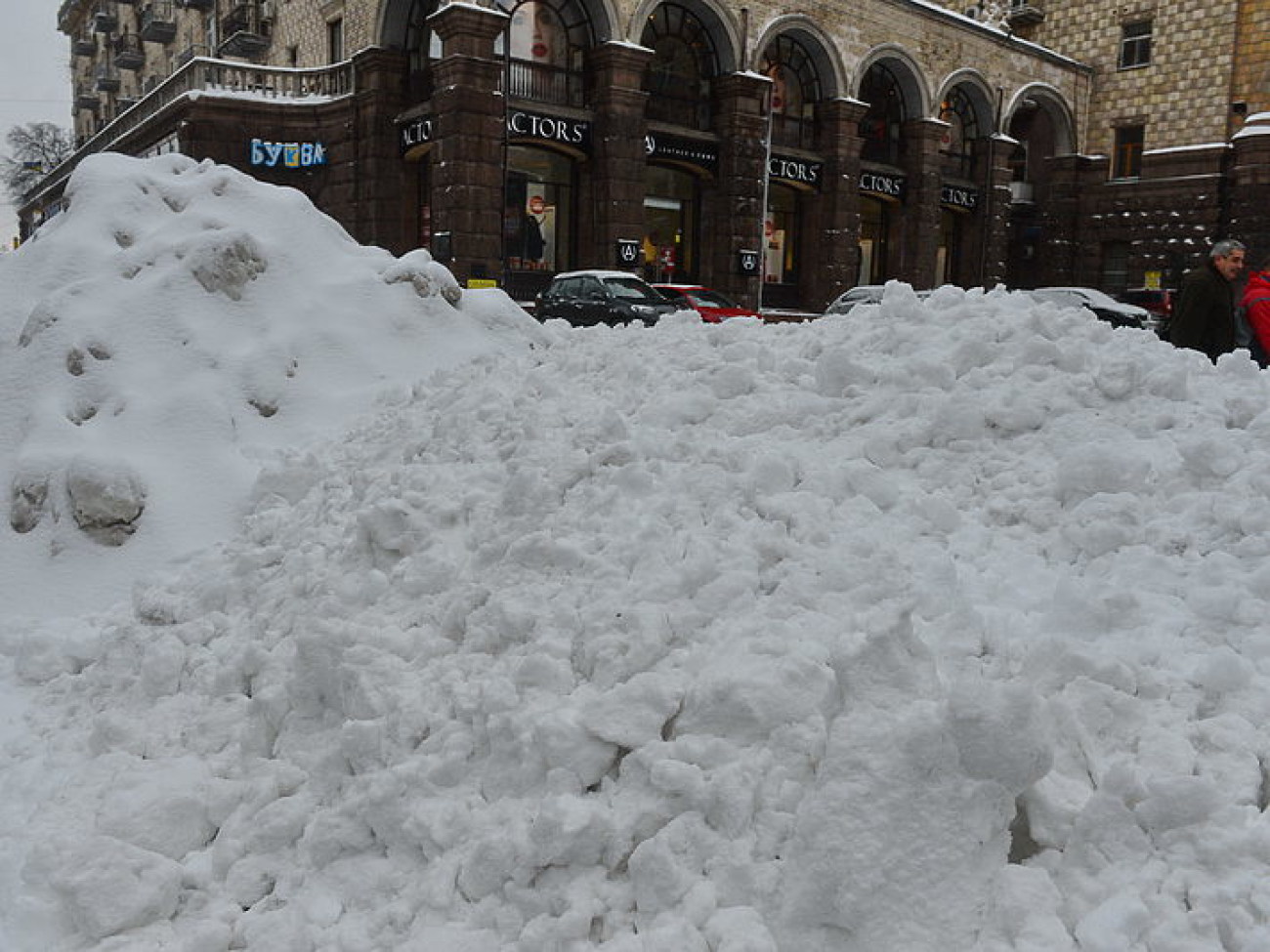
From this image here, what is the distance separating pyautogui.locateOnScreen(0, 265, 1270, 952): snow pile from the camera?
7.29ft

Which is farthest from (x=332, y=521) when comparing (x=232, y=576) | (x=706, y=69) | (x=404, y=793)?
(x=706, y=69)

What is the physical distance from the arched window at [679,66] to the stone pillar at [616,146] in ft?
6.69

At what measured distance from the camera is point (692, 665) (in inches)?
110

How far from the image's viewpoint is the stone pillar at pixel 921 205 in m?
29.9

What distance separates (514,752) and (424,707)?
382 mm

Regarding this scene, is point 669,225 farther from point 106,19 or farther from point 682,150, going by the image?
point 106,19

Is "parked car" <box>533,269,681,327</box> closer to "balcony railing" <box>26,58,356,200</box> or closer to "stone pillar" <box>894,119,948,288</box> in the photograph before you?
"balcony railing" <box>26,58,356,200</box>

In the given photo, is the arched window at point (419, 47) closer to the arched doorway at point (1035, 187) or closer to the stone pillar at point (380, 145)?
the stone pillar at point (380, 145)

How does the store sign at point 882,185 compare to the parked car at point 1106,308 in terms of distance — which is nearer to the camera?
the parked car at point 1106,308

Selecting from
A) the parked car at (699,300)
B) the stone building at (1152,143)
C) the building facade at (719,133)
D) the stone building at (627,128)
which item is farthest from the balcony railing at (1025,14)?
the parked car at (699,300)

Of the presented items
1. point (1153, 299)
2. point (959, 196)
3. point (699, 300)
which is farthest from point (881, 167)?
point (699, 300)

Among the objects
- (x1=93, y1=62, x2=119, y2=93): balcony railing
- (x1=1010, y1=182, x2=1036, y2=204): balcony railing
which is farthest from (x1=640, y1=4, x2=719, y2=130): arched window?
(x1=93, y1=62, x2=119, y2=93): balcony railing

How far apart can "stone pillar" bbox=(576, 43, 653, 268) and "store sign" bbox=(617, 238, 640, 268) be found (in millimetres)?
117

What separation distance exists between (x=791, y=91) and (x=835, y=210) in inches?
141
